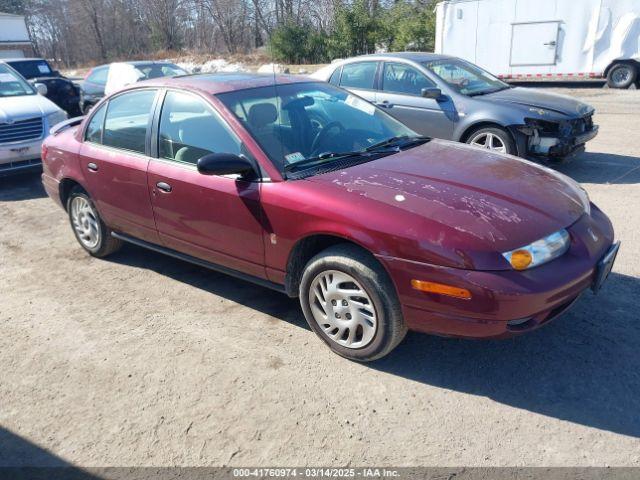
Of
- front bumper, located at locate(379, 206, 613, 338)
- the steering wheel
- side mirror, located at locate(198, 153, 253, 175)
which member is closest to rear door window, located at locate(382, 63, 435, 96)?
the steering wheel

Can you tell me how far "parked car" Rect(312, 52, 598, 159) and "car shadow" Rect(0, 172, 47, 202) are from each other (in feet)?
15.2

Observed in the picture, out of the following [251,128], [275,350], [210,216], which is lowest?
[275,350]

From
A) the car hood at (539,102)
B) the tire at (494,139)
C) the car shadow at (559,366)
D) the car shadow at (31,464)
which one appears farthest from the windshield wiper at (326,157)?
the car hood at (539,102)

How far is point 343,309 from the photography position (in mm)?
3365

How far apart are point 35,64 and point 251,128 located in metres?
13.4

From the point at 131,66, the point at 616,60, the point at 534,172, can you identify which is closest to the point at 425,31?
the point at 616,60

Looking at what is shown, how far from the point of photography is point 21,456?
284 centimetres

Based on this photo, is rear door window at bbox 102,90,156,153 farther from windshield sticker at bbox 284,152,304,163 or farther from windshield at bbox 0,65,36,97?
windshield at bbox 0,65,36,97

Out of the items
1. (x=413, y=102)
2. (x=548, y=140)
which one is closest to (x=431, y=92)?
(x=413, y=102)

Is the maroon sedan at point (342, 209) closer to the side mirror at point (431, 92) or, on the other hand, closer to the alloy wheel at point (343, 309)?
the alloy wheel at point (343, 309)

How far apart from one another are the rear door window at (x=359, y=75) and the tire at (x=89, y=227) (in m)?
4.48

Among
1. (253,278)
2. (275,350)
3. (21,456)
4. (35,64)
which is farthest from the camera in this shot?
(35,64)

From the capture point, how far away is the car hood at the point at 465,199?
9.61 ft

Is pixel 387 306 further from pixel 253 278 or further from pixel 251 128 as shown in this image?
pixel 251 128
